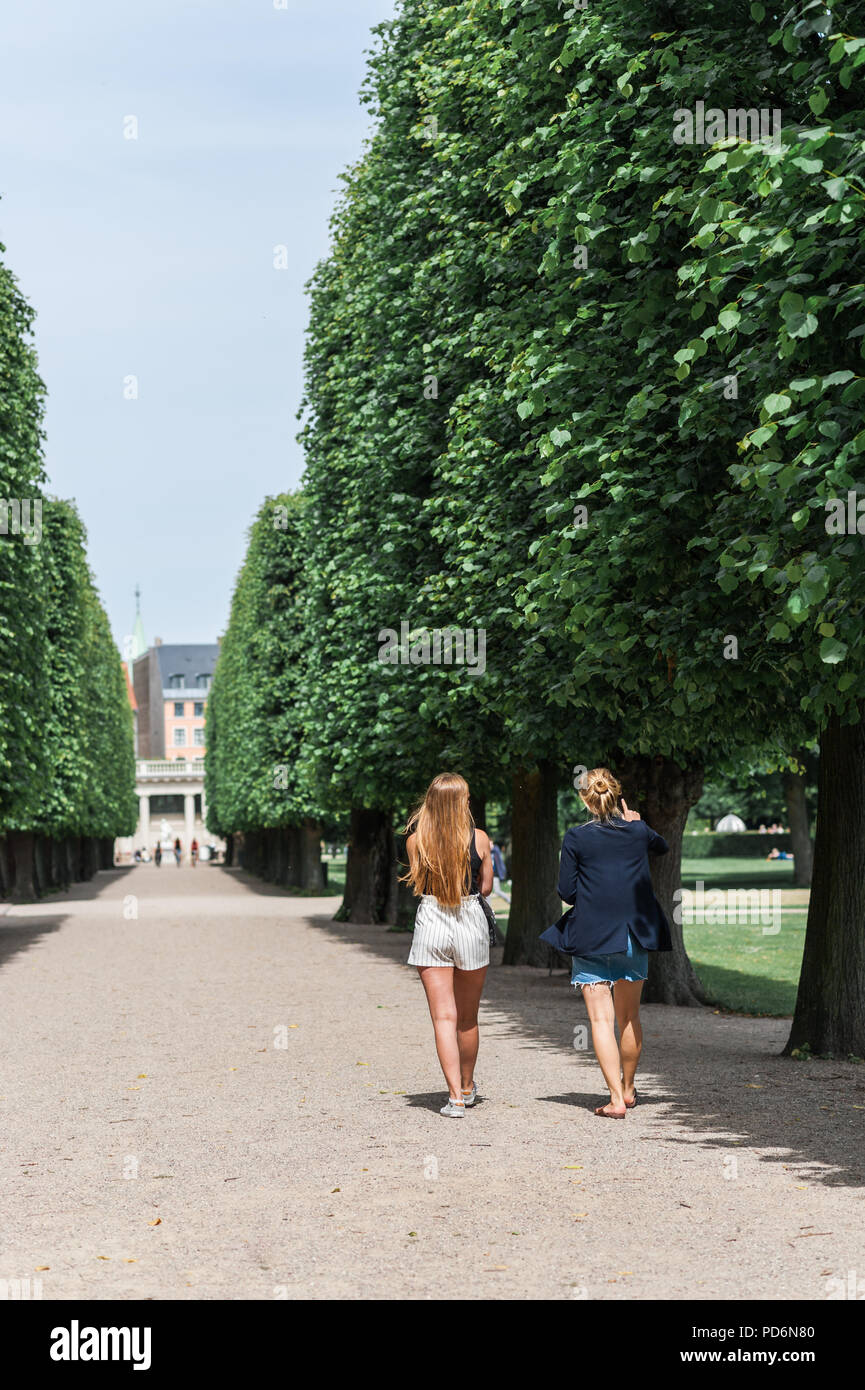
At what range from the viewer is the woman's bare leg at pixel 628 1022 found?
953 cm

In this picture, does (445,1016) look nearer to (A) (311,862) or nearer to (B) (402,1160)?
(B) (402,1160)

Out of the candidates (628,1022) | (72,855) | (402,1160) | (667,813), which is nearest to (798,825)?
(72,855)

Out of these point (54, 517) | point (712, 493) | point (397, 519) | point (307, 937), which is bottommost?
point (307, 937)

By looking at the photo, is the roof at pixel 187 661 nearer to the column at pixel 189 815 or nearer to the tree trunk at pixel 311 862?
the column at pixel 189 815

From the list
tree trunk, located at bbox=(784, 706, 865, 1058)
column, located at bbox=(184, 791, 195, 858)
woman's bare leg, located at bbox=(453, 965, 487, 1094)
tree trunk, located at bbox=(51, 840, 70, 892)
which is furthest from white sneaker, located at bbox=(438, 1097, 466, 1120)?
column, located at bbox=(184, 791, 195, 858)

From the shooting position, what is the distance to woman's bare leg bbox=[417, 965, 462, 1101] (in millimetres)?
9320

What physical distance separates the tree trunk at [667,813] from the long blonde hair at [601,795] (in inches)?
240

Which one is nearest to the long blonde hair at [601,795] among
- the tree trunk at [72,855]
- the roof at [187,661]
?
the tree trunk at [72,855]

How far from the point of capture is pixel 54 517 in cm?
4047

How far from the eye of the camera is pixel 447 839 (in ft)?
30.7
